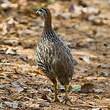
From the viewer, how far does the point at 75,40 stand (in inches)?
367

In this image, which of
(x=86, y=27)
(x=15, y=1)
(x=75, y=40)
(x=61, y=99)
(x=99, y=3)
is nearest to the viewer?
(x=61, y=99)

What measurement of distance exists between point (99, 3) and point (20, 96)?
24.5ft

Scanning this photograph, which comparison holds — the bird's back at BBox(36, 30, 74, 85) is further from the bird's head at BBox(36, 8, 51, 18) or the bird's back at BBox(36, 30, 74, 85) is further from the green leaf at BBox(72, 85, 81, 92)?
the green leaf at BBox(72, 85, 81, 92)

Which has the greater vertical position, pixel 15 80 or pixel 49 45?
pixel 49 45

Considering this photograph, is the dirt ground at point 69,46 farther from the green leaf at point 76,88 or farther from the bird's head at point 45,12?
the bird's head at point 45,12

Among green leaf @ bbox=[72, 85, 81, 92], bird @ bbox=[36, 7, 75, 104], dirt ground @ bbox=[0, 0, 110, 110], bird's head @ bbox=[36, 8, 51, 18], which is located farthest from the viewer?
green leaf @ bbox=[72, 85, 81, 92]

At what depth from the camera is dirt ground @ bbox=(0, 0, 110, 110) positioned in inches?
229

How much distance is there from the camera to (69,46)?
8852 millimetres

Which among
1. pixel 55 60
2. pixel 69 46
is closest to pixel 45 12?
Result: pixel 55 60

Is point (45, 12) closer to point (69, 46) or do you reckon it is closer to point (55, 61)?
point (55, 61)

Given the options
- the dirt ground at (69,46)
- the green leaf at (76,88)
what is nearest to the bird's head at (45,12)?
the dirt ground at (69,46)

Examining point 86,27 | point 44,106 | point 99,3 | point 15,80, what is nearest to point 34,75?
point 15,80

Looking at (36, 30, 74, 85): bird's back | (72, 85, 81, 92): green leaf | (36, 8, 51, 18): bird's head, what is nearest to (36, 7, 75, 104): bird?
(36, 30, 74, 85): bird's back

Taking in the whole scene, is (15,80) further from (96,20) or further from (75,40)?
(96,20)
